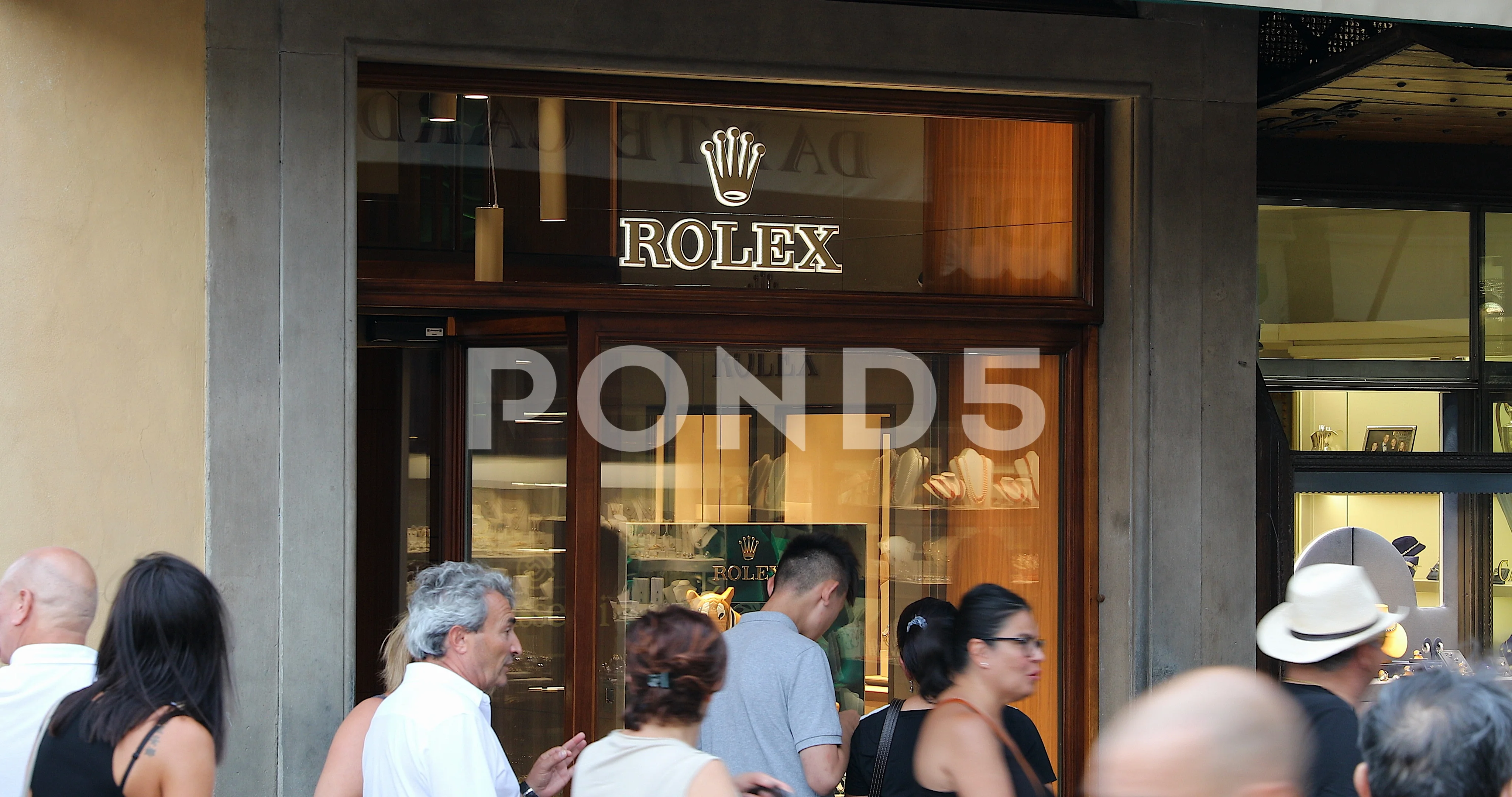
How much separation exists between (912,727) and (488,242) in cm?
274

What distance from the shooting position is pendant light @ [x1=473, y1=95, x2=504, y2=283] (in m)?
5.23

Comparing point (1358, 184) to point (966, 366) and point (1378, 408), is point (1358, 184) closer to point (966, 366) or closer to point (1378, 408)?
point (1378, 408)

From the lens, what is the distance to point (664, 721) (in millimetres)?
2779

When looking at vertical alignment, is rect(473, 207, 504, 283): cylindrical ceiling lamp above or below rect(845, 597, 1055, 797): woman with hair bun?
above

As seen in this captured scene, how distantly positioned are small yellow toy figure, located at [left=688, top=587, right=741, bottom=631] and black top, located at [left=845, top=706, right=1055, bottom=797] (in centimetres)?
171

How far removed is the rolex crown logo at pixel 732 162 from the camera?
5445 mm

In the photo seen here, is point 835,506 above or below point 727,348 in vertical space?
below

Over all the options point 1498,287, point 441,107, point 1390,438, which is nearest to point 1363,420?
point 1390,438

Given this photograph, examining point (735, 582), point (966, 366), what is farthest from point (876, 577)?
point (966, 366)

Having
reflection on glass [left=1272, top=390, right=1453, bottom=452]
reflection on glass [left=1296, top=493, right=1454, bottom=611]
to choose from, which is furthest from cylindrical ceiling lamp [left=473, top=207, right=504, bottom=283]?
reflection on glass [left=1296, top=493, right=1454, bottom=611]

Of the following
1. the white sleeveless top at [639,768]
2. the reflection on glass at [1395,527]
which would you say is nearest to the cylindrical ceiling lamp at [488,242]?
the white sleeveless top at [639,768]

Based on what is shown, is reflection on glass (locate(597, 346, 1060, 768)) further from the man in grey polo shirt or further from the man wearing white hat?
the man wearing white hat

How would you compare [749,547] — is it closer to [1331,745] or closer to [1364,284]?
[1331,745]

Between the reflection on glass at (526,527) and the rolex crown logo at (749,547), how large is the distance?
796mm
